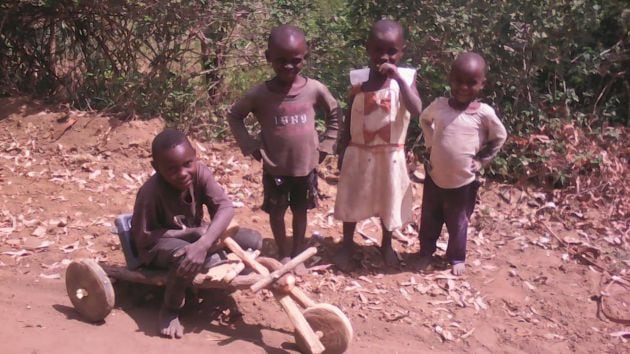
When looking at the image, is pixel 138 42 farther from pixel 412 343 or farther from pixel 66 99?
pixel 412 343

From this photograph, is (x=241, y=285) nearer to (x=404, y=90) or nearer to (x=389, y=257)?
(x=389, y=257)

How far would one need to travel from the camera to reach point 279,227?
489cm

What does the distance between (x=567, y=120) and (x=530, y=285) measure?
2.20m

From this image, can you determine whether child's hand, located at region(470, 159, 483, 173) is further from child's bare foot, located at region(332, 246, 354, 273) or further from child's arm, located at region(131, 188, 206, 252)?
child's arm, located at region(131, 188, 206, 252)

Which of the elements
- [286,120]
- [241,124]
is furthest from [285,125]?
[241,124]

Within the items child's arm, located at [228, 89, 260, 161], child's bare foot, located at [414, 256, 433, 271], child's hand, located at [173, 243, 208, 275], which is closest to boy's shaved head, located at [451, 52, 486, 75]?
child's arm, located at [228, 89, 260, 161]

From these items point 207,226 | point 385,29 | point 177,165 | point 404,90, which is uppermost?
point 385,29

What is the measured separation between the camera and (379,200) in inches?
191

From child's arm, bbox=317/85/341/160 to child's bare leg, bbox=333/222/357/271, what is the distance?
72 cm

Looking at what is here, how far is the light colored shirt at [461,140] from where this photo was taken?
15.3 ft

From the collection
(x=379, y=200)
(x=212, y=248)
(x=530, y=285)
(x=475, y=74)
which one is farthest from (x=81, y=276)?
(x=530, y=285)

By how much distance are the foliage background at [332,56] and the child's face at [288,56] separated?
234 centimetres

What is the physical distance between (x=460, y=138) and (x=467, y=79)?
393mm

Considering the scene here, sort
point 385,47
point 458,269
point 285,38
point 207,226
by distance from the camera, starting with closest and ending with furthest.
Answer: point 207,226, point 285,38, point 385,47, point 458,269
